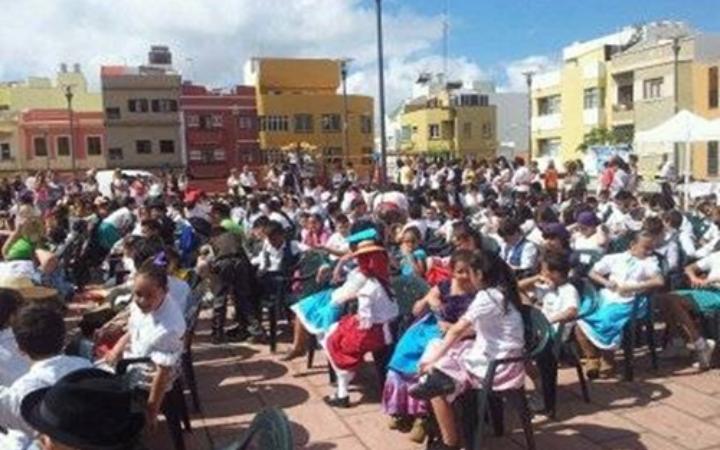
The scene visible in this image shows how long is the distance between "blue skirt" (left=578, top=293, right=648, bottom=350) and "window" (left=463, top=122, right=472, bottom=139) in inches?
2646

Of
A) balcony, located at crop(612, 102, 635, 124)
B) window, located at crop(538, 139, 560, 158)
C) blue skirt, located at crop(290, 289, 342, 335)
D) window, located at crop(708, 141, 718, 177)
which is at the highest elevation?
balcony, located at crop(612, 102, 635, 124)

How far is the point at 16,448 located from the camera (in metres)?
3.56

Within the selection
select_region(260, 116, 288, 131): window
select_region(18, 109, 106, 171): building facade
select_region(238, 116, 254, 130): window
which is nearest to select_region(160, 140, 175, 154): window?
select_region(18, 109, 106, 171): building facade

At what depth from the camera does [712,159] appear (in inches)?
1505

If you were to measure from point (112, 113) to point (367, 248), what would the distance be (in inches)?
2069

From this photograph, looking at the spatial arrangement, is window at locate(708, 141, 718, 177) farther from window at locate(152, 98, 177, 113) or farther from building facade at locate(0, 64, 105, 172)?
building facade at locate(0, 64, 105, 172)

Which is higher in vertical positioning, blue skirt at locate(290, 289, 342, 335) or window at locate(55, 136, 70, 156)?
window at locate(55, 136, 70, 156)

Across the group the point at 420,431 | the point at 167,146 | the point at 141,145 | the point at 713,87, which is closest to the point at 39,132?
the point at 141,145

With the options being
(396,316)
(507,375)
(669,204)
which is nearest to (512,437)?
(507,375)

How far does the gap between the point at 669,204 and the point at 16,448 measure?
7.59 m

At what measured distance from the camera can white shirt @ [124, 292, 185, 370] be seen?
4.42m

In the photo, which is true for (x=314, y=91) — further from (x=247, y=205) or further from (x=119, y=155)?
(x=247, y=205)

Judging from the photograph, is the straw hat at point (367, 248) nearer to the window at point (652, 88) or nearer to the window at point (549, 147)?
the window at point (652, 88)

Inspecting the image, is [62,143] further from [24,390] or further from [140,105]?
[24,390]
